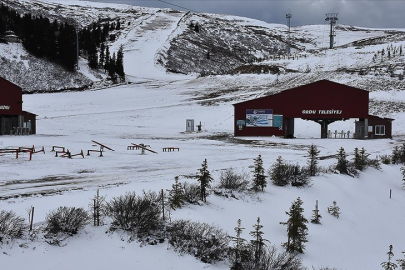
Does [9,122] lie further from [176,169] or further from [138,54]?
[138,54]

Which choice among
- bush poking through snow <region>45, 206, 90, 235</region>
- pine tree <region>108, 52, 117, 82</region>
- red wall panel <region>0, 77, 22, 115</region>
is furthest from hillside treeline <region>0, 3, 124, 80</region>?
bush poking through snow <region>45, 206, 90, 235</region>

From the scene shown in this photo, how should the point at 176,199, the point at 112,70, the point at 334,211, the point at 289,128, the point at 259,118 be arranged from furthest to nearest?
the point at 112,70
the point at 259,118
the point at 289,128
the point at 334,211
the point at 176,199

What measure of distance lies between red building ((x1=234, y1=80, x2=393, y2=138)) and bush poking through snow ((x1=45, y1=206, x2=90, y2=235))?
116 feet

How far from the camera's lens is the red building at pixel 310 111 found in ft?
138

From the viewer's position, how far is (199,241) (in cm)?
902

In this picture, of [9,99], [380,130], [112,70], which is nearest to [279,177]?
[380,130]

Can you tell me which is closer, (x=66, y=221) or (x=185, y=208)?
(x=66, y=221)

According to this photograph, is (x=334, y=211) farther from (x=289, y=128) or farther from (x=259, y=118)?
(x=259, y=118)

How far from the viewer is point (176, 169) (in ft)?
61.9

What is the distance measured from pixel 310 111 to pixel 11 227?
3857 centimetres

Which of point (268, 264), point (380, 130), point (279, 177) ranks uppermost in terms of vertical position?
point (380, 130)

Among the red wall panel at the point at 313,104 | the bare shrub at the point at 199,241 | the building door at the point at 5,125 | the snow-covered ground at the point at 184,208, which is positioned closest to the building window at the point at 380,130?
the red wall panel at the point at 313,104

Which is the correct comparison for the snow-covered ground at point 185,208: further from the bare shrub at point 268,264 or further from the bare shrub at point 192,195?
the bare shrub at point 268,264

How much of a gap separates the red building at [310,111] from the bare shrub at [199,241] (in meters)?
34.3
